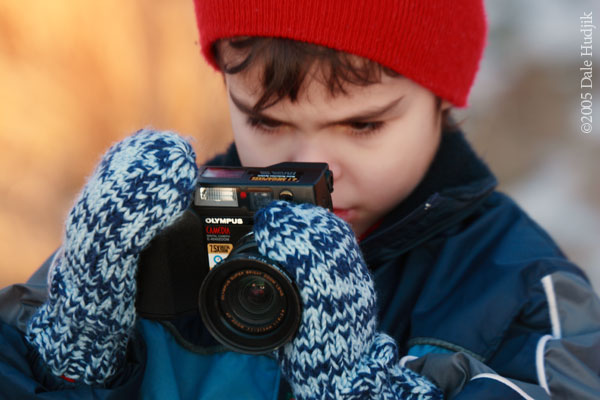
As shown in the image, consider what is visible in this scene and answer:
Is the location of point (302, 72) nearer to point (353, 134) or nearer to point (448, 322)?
point (353, 134)

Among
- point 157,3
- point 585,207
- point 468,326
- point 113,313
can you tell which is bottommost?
point 585,207

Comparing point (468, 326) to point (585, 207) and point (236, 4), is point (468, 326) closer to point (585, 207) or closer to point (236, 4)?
point (236, 4)

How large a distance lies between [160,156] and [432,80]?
48cm

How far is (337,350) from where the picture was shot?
2.55ft

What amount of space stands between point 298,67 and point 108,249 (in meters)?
0.38

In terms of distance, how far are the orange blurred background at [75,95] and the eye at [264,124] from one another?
0.76 meters

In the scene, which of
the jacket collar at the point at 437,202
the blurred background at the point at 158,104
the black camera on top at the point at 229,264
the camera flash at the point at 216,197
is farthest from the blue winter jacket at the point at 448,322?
the blurred background at the point at 158,104

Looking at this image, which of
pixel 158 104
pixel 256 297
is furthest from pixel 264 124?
pixel 158 104

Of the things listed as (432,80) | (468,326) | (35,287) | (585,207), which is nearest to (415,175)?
(432,80)

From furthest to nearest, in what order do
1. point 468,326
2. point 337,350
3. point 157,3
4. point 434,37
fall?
point 157,3 → point 434,37 → point 468,326 → point 337,350

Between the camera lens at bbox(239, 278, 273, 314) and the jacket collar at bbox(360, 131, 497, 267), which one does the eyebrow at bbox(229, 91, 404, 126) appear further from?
the camera lens at bbox(239, 278, 273, 314)

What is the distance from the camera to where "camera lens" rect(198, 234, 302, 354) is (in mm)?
782

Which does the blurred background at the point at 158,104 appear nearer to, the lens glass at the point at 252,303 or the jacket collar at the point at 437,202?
the jacket collar at the point at 437,202

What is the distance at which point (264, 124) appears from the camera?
3.50 feet
